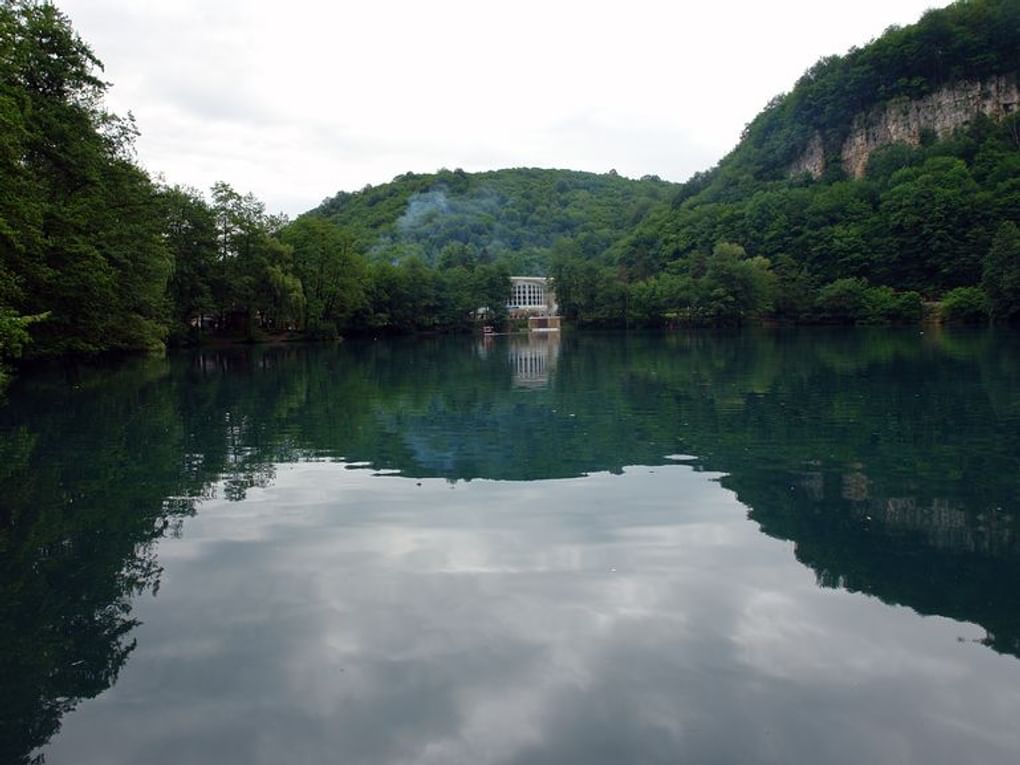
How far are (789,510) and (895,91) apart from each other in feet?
497

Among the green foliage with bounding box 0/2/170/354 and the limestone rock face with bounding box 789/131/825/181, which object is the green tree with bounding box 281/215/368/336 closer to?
the green foliage with bounding box 0/2/170/354

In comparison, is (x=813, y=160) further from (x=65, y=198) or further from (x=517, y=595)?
(x=517, y=595)

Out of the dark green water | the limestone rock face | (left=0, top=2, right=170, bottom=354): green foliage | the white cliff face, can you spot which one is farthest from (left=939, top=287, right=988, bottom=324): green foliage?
(left=0, top=2, right=170, bottom=354): green foliage

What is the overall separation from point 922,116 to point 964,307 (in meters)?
58.6

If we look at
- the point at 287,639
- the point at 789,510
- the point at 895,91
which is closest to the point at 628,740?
the point at 287,639

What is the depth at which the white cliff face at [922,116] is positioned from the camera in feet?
426

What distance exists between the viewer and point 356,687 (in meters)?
6.06

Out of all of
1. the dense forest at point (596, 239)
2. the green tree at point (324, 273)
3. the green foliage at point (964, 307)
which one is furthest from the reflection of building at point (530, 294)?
the green foliage at point (964, 307)

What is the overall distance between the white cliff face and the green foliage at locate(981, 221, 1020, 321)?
55771 mm

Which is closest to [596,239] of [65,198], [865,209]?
[865,209]

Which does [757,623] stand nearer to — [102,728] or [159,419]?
[102,728]

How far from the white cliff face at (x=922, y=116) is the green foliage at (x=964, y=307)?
5151 cm

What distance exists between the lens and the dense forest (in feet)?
108

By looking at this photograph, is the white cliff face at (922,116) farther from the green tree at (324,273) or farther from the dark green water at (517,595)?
the dark green water at (517,595)
